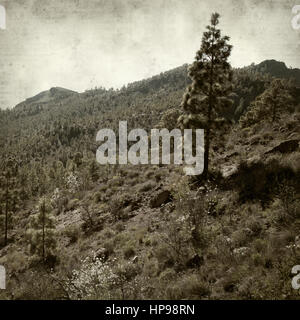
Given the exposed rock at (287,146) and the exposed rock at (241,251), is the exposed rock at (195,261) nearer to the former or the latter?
the exposed rock at (241,251)

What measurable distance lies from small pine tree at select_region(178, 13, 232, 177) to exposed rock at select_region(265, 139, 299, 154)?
4225mm

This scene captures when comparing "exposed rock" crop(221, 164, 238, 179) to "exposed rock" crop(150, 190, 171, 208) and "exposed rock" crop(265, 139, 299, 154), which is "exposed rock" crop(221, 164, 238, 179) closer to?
"exposed rock" crop(265, 139, 299, 154)

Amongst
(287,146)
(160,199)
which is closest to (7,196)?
(160,199)

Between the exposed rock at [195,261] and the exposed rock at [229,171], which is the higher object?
the exposed rock at [229,171]

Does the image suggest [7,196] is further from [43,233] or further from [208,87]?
[208,87]

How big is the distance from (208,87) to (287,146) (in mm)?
6555

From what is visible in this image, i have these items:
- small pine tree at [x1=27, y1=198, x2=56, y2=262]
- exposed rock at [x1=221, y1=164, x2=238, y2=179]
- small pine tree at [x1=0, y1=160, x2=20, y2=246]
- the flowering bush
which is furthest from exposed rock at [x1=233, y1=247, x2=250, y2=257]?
small pine tree at [x1=0, y1=160, x2=20, y2=246]

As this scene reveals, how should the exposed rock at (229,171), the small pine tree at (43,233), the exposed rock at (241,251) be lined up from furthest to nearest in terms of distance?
the small pine tree at (43,233), the exposed rock at (229,171), the exposed rock at (241,251)

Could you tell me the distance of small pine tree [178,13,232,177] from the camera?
1850 centimetres

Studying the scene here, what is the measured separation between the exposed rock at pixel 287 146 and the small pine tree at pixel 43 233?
15.9 meters

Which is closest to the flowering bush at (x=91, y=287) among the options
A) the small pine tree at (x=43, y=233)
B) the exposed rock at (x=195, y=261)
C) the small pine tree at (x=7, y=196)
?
the exposed rock at (x=195, y=261)

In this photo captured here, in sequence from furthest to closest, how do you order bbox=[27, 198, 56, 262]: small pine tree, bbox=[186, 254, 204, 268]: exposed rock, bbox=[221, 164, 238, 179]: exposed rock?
bbox=[27, 198, 56, 262]: small pine tree
bbox=[221, 164, 238, 179]: exposed rock
bbox=[186, 254, 204, 268]: exposed rock

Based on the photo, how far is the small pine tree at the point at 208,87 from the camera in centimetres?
1850

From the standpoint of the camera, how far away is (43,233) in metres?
19.5
